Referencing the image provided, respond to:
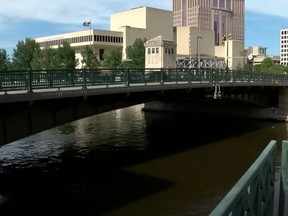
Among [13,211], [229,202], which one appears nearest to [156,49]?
[13,211]

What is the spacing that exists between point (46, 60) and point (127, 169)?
254 feet

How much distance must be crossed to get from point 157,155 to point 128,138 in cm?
791

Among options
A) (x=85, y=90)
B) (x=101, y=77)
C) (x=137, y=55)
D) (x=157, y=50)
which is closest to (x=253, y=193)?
(x=85, y=90)

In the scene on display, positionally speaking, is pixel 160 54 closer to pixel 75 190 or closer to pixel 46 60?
pixel 46 60

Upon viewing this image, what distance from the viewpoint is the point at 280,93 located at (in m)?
48.9

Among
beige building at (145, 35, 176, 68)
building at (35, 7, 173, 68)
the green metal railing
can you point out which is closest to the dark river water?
the green metal railing

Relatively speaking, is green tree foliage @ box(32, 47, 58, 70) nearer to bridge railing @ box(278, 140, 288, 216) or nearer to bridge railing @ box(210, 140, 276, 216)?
bridge railing @ box(278, 140, 288, 216)

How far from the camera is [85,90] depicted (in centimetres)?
2078

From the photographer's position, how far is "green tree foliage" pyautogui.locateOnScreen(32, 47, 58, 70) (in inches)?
3745

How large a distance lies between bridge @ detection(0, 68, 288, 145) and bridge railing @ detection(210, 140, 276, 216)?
37.1ft

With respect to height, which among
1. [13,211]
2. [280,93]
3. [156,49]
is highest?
[156,49]

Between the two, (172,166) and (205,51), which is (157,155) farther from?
(205,51)

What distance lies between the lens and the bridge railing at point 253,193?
434 cm

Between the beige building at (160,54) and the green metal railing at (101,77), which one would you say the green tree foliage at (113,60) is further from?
the green metal railing at (101,77)
